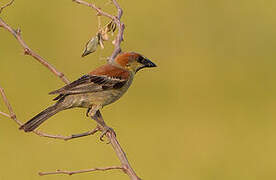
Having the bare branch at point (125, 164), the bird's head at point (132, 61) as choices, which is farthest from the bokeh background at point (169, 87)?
the bare branch at point (125, 164)

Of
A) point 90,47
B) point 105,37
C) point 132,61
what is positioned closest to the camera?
point 90,47

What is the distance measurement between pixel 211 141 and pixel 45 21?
5025mm

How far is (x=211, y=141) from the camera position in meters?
9.29

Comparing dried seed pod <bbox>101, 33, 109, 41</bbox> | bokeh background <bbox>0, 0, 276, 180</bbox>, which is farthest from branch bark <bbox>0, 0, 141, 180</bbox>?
bokeh background <bbox>0, 0, 276, 180</bbox>

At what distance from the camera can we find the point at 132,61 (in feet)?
19.3

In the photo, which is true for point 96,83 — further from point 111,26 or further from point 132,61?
point 111,26

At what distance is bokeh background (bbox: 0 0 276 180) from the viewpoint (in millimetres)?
8594

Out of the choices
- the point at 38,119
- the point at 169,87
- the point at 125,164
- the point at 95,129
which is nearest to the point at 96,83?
the point at 38,119

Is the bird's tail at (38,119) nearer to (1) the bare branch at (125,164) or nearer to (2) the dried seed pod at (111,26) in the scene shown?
(1) the bare branch at (125,164)

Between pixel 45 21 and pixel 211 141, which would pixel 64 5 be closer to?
pixel 45 21

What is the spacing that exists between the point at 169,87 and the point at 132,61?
504 cm

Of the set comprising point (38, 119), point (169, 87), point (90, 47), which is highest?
point (90, 47)

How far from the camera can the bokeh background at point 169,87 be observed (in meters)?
8.59

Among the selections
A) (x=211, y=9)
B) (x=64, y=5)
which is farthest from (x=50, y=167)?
(x=211, y=9)
